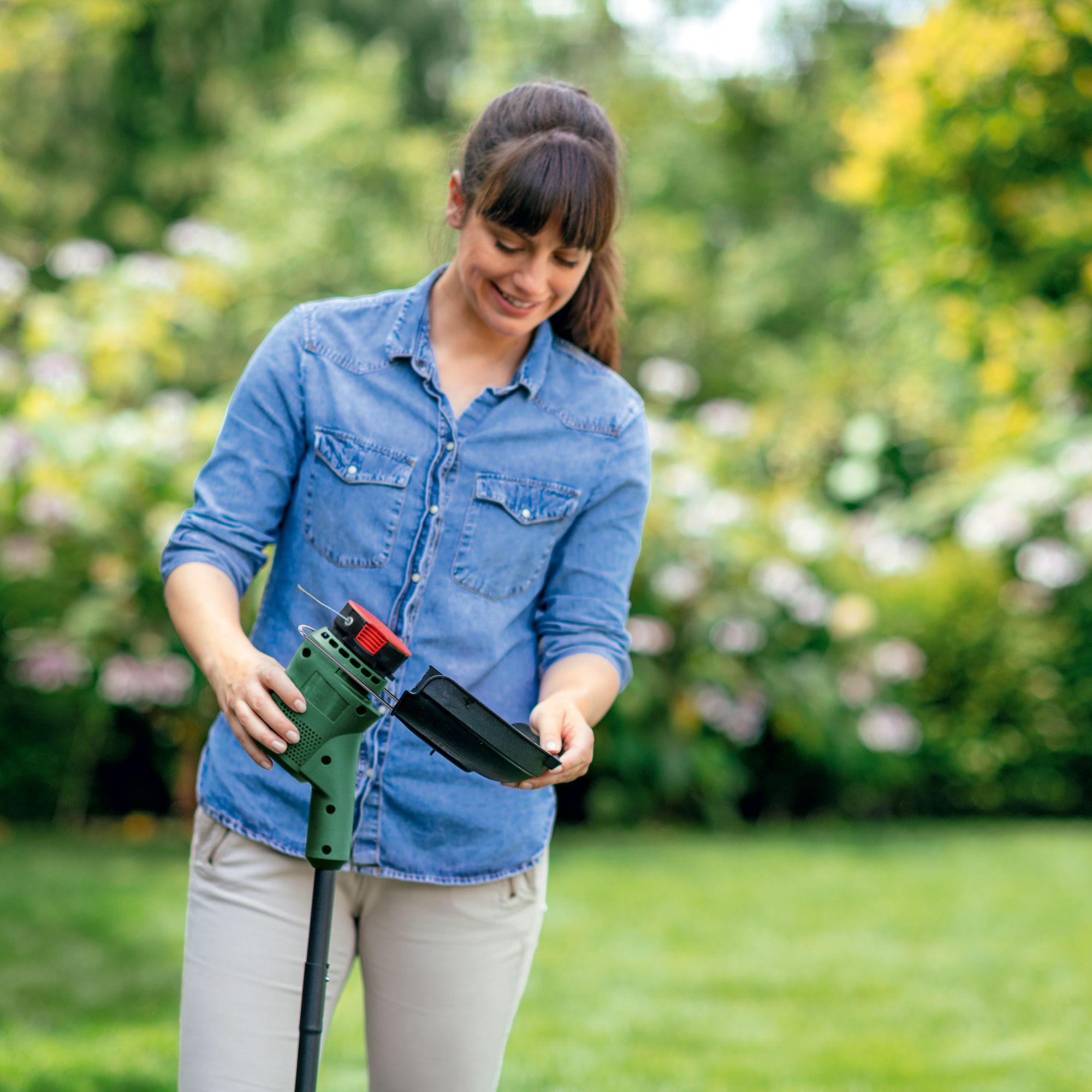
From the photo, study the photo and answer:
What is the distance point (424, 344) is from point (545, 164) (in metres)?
0.28

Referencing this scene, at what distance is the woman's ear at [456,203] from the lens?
5.80 feet

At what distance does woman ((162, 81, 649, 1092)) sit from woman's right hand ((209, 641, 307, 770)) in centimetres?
13

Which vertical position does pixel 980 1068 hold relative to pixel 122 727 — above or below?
below

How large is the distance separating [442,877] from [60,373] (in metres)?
4.27

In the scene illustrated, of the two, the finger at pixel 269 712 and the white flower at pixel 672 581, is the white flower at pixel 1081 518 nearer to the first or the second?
the white flower at pixel 672 581

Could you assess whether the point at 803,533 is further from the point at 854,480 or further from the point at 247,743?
the point at 854,480

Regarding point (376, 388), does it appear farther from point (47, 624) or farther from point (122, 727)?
point (122, 727)

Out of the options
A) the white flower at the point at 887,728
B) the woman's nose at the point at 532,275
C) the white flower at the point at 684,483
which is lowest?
the white flower at the point at 887,728

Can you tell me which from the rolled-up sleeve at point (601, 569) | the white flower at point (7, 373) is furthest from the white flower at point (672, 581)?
the rolled-up sleeve at point (601, 569)

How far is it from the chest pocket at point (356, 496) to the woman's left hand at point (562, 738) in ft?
0.94

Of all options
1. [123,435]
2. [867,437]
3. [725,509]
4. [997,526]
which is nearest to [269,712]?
[123,435]

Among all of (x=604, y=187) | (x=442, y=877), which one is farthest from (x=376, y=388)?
(x=442, y=877)

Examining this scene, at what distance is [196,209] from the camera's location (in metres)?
16.4

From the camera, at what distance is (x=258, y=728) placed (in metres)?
1.46
